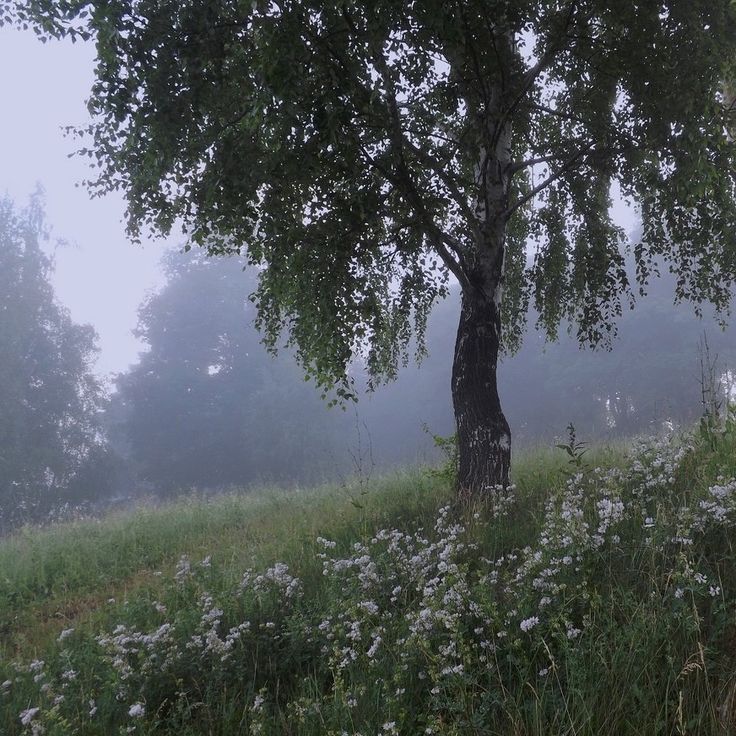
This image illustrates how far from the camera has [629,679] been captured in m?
3.03

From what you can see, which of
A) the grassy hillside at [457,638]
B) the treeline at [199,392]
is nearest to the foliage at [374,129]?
the grassy hillside at [457,638]

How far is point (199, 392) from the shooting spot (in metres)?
40.6

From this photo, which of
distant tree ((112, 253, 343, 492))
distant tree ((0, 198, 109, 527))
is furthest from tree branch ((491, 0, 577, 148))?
distant tree ((112, 253, 343, 492))

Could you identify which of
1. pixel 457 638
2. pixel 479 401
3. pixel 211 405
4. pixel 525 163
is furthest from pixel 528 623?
pixel 211 405

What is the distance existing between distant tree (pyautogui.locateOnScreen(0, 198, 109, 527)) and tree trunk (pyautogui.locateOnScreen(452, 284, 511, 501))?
27797mm

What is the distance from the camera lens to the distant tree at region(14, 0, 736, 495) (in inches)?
229

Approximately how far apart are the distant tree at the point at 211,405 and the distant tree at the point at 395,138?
30424 mm

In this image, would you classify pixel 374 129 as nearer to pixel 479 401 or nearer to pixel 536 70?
pixel 536 70

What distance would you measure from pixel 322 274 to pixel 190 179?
1707 mm

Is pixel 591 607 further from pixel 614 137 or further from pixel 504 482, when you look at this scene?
pixel 614 137

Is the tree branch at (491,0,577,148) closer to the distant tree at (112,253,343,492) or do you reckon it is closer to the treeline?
the treeline

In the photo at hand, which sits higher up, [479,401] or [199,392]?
[199,392]

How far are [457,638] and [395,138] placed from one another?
4998mm

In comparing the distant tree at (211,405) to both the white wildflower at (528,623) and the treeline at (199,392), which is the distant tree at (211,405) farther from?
the white wildflower at (528,623)
